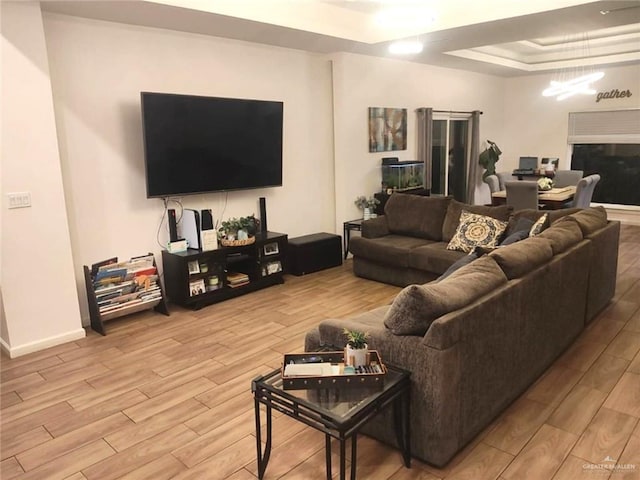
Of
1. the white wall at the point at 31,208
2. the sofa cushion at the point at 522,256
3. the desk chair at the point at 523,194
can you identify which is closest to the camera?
the sofa cushion at the point at 522,256

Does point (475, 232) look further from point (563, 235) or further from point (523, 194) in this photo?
point (523, 194)

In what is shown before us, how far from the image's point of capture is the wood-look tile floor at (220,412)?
231 centimetres

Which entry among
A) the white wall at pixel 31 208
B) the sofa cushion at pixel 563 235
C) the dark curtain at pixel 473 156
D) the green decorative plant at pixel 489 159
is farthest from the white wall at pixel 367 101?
the white wall at pixel 31 208

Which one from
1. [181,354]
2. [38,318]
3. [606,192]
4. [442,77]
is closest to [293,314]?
[181,354]

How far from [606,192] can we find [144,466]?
8806mm

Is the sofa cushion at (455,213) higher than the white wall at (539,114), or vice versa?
the white wall at (539,114)

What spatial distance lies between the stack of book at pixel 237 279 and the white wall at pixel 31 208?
Answer: 142cm

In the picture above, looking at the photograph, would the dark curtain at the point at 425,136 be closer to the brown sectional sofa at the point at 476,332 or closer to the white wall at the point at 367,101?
the white wall at the point at 367,101

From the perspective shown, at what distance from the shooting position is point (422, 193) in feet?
22.4

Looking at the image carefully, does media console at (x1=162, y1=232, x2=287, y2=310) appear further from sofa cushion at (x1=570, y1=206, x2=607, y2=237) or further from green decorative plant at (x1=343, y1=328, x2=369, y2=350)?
sofa cushion at (x1=570, y1=206, x2=607, y2=237)

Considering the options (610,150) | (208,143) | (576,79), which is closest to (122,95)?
(208,143)

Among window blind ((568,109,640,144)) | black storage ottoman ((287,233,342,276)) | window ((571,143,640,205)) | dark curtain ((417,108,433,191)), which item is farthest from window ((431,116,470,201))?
black storage ottoman ((287,233,342,276))

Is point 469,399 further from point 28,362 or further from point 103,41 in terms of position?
point 103,41

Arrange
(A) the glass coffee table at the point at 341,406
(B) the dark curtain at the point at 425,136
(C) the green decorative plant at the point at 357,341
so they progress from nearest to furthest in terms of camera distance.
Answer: (A) the glass coffee table at the point at 341,406 → (C) the green decorative plant at the point at 357,341 → (B) the dark curtain at the point at 425,136
